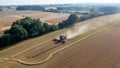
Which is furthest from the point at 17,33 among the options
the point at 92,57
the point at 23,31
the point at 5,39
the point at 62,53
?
the point at 92,57

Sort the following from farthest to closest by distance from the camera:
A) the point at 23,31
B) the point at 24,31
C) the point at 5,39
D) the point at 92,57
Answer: the point at 24,31 < the point at 23,31 < the point at 5,39 < the point at 92,57

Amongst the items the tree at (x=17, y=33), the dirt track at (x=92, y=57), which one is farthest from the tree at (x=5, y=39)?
the dirt track at (x=92, y=57)

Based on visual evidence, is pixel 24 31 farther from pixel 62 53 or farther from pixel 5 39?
pixel 62 53

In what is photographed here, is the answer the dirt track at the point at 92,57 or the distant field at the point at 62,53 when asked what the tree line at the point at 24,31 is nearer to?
the distant field at the point at 62,53

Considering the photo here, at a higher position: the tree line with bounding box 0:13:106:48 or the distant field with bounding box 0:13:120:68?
the tree line with bounding box 0:13:106:48

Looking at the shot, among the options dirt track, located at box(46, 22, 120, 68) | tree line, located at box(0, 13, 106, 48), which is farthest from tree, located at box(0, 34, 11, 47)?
dirt track, located at box(46, 22, 120, 68)

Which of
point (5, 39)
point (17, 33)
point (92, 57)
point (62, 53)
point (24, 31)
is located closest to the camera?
point (92, 57)

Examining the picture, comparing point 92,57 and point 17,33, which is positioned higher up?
point 17,33

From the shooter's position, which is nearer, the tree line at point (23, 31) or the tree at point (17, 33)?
the tree line at point (23, 31)

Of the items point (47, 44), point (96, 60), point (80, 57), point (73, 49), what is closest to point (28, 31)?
point (47, 44)

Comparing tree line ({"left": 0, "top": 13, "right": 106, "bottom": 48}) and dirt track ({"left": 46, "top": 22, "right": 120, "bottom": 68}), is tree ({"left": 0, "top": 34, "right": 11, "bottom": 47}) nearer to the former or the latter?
tree line ({"left": 0, "top": 13, "right": 106, "bottom": 48})
